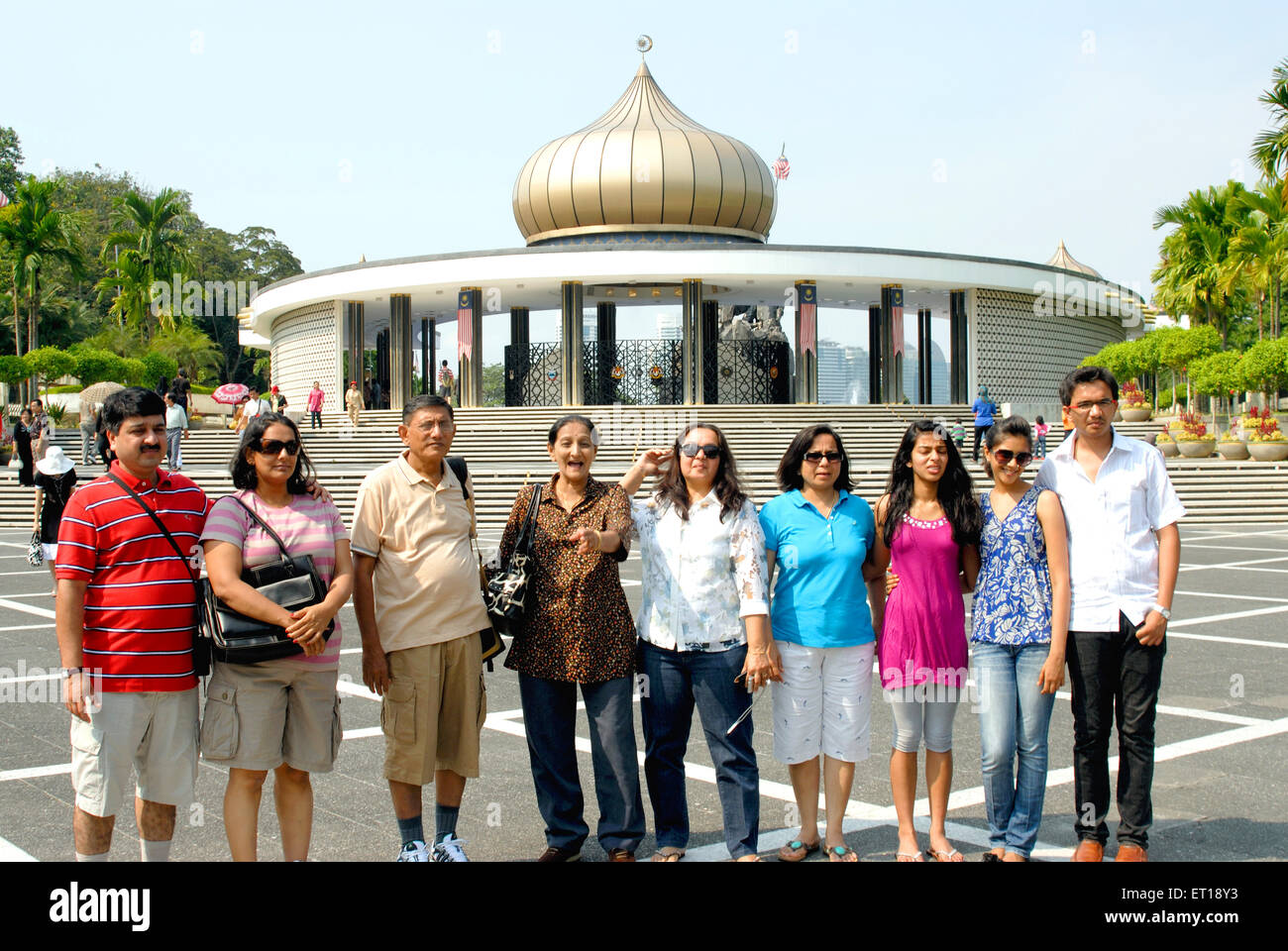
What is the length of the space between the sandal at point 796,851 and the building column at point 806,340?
26726mm

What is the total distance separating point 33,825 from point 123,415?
195 centimetres

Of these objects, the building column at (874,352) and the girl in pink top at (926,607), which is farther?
the building column at (874,352)

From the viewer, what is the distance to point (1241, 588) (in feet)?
39.4

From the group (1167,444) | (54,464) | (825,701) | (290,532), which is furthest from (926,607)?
(1167,444)

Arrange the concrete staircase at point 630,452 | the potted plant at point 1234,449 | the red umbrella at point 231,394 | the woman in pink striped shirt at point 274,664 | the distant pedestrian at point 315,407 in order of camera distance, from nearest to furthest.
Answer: the woman in pink striped shirt at point 274,664
the concrete staircase at point 630,452
the potted plant at point 1234,449
the distant pedestrian at point 315,407
the red umbrella at point 231,394

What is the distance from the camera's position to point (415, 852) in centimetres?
417

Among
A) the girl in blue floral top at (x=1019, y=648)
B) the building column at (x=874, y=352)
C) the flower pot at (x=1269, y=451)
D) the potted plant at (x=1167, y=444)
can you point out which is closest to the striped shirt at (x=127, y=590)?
the girl in blue floral top at (x=1019, y=648)

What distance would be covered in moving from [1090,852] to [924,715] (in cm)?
73

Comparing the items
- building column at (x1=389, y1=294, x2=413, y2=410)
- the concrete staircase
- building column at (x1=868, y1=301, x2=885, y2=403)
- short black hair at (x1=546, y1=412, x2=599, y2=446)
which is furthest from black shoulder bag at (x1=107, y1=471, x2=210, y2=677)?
building column at (x1=868, y1=301, x2=885, y2=403)

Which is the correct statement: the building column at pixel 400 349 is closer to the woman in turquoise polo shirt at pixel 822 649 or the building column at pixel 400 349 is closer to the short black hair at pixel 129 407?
the short black hair at pixel 129 407

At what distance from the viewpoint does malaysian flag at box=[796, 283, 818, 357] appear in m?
30.6

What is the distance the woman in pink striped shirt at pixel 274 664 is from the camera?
3.92 metres

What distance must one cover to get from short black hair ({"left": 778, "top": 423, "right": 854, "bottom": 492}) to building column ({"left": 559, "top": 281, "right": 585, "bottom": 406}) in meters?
26.1
